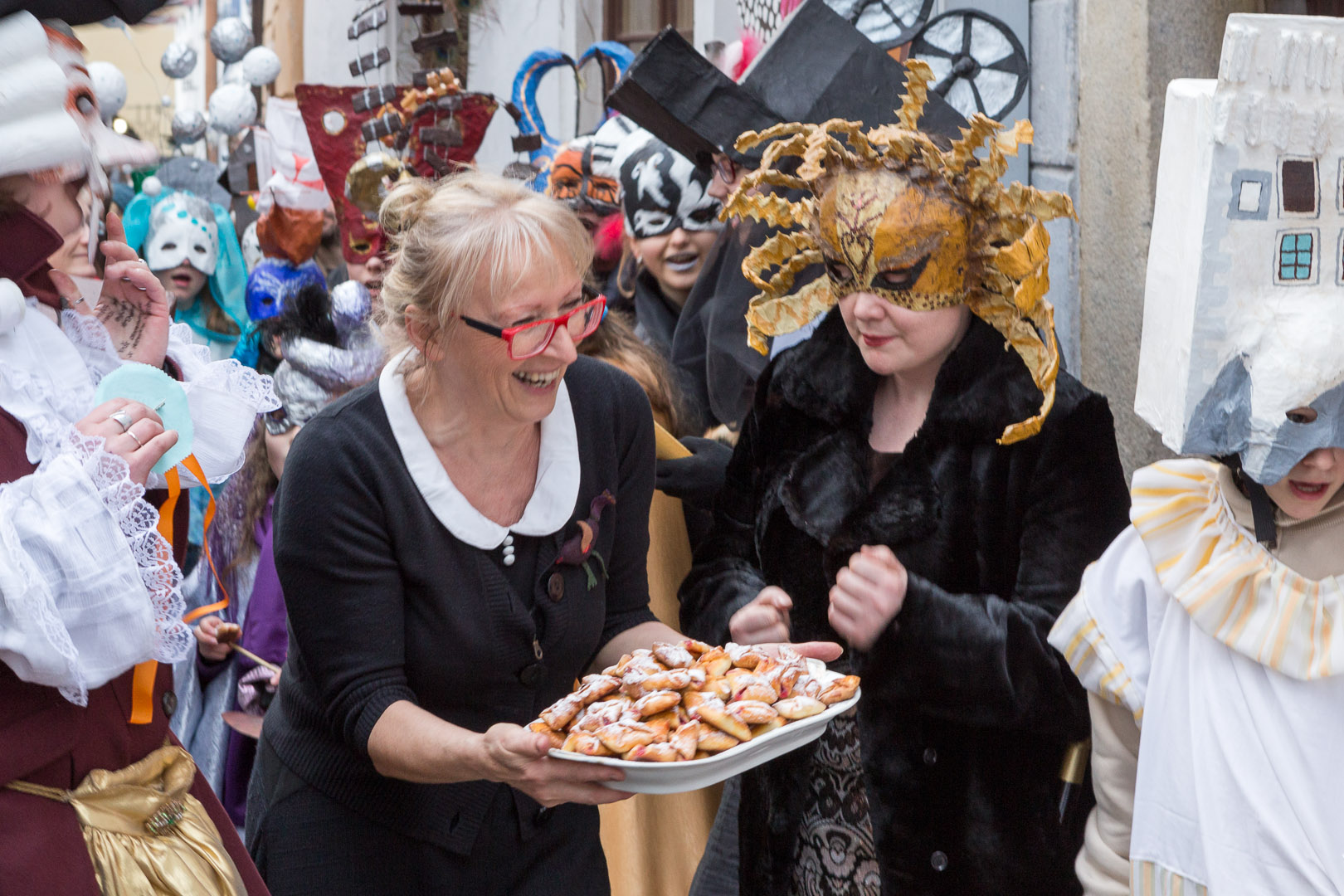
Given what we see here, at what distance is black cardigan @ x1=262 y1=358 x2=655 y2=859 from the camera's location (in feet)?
7.38

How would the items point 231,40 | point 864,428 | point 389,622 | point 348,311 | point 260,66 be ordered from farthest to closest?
1. point 231,40
2. point 260,66
3. point 348,311
4. point 864,428
5. point 389,622

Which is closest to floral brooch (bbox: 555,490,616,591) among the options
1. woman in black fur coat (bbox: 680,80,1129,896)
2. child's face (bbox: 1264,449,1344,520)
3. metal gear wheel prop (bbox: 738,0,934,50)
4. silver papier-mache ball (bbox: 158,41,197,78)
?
woman in black fur coat (bbox: 680,80,1129,896)

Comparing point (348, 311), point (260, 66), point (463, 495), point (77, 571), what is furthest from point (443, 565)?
point (260, 66)

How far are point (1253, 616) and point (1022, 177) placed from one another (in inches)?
92.1

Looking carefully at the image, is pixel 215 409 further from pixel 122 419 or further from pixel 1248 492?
pixel 1248 492

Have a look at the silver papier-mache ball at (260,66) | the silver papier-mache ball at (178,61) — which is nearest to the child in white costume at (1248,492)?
the silver papier-mache ball at (260,66)

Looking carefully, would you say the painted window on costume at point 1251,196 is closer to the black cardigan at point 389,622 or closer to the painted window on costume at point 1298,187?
the painted window on costume at point 1298,187

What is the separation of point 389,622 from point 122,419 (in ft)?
1.73

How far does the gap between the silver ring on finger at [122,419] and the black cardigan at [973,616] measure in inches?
48.7

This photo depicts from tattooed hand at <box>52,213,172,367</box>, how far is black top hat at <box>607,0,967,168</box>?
48.5 inches

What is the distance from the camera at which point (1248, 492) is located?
6.81 feet

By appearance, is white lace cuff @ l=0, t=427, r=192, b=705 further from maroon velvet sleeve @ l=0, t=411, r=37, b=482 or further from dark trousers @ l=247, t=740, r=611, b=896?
dark trousers @ l=247, t=740, r=611, b=896

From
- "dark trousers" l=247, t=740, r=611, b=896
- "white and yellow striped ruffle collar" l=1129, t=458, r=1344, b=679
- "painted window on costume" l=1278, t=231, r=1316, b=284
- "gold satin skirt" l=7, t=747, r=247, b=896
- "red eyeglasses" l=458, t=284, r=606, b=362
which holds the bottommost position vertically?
"dark trousers" l=247, t=740, r=611, b=896

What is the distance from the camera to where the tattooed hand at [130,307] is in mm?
2301
